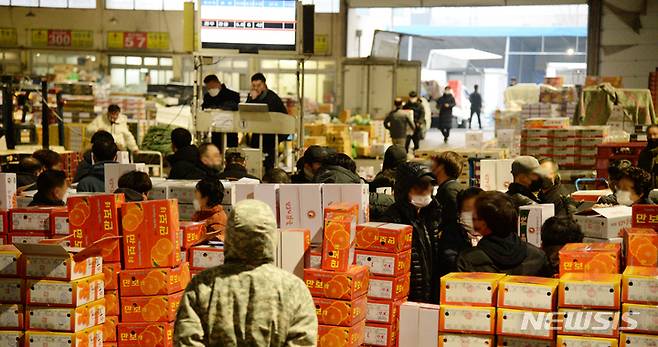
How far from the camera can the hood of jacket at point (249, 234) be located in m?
3.60

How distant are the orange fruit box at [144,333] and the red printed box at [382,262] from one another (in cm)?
129

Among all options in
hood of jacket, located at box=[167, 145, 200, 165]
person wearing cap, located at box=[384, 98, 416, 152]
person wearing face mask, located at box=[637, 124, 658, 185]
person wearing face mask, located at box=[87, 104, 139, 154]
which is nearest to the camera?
hood of jacket, located at box=[167, 145, 200, 165]

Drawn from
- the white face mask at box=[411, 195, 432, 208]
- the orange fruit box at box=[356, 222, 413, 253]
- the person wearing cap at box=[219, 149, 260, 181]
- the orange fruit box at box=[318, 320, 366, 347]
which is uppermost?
the white face mask at box=[411, 195, 432, 208]

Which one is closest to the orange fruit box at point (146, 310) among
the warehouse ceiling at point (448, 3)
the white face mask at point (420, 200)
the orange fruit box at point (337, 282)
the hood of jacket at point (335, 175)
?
the orange fruit box at point (337, 282)

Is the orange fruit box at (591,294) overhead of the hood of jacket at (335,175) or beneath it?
beneath

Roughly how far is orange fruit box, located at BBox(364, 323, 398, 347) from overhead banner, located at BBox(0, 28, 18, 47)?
1054 inches

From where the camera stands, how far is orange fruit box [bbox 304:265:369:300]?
5.58m

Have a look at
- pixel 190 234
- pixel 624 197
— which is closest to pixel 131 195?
pixel 190 234

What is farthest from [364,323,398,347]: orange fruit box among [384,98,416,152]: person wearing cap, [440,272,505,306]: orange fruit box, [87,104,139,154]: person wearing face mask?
[384,98,416,152]: person wearing cap

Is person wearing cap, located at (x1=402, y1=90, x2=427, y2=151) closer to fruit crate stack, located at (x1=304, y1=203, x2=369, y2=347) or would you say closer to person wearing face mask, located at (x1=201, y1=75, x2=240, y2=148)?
person wearing face mask, located at (x1=201, y1=75, x2=240, y2=148)

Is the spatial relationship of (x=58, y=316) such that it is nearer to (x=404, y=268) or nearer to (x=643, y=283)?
(x=404, y=268)

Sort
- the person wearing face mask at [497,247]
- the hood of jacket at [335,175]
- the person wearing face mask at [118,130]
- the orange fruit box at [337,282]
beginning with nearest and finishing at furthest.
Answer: the person wearing face mask at [497,247] → the orange fruit box at [337,282] → the hood of jacket at [335,175] → the person wearing face mask at [118,130]

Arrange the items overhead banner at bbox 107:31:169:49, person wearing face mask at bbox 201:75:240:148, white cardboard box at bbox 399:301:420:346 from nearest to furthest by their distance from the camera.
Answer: white cardboard box at bbox 399:301:420:346 → person wearing face mask at bbox 201:75:240:148 → overhead banner at bbox 107:31:169:49

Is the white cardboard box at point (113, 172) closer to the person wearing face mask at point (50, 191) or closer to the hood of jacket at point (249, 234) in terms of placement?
the person wearing face mask at point (50, 191)
